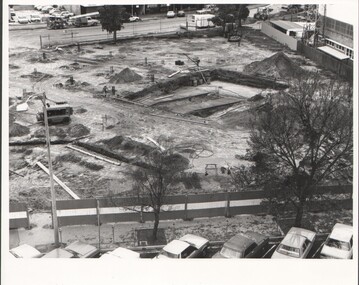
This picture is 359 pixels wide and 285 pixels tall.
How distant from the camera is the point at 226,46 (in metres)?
59.2

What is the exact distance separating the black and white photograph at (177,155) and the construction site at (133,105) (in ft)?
0.44

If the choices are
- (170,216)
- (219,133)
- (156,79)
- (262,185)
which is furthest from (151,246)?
(156,79)

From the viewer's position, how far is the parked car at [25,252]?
19897 mm

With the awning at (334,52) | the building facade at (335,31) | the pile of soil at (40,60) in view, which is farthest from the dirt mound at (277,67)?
the pile of soil at (40,60)

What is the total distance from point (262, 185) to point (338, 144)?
4048mm

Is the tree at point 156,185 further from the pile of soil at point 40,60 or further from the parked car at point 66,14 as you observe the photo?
the parked car at point 66,14

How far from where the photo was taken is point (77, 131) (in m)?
34.2

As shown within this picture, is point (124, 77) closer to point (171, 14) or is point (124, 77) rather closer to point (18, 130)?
point (18, 130)

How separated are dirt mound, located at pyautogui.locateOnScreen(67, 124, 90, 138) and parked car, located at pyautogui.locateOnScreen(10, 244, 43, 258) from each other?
14099 mm

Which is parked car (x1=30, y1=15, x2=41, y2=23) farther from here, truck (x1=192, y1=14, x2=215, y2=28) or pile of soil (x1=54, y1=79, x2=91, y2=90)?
pile of soil (x1=54, y1=79, x2=91, y2=90)

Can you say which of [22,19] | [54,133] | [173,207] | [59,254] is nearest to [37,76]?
[54,133]

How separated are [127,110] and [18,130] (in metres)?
8.71

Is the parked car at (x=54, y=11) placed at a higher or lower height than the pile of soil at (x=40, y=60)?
higher

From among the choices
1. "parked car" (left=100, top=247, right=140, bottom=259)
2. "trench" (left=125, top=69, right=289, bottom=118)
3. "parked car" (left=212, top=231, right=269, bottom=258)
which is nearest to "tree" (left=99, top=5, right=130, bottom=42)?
"trench" (left=125, top=69, right=289, bottom=118)
